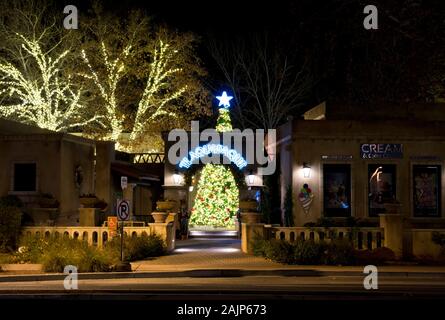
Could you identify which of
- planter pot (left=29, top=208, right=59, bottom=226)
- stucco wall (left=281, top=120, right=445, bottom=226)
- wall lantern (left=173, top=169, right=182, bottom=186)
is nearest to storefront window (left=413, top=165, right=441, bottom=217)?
stucco wall (left=281, top=120, right=445, bottom=226)

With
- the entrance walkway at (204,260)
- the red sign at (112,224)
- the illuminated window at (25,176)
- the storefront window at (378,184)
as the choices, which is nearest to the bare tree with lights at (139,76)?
the illuminated window at (25,176)

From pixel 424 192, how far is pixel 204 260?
10.8m

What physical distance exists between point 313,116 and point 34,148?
509 inches

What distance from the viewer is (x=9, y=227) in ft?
80.5

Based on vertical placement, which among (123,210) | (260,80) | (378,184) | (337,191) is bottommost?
(123,210)

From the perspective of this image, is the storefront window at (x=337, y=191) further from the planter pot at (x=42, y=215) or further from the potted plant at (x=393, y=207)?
the planter pot at (x=42, y=215)

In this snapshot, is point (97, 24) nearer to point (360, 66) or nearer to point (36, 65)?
point (36, 65)

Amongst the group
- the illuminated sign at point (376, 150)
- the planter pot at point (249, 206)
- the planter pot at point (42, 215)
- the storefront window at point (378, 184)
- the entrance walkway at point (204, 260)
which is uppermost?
the illuminated sign at point (376, 150)

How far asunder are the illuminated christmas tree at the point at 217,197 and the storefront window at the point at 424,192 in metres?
9.07

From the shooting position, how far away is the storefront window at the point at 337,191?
30.1 meters

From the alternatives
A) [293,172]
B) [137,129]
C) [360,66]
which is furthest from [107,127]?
[360,66]

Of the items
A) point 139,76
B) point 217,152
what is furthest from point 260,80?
point 217,152

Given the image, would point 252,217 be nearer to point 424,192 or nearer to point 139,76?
point 424,192

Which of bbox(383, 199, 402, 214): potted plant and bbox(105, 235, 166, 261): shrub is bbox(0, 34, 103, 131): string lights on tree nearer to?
bbox(105, 235, 166, 261): shrub
